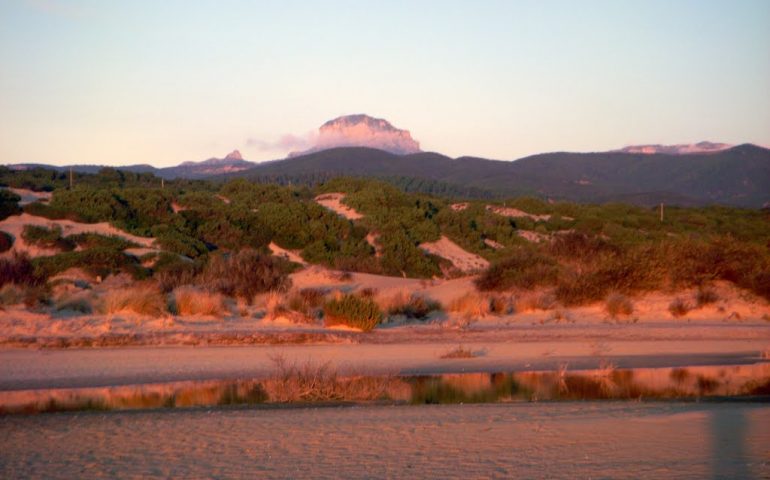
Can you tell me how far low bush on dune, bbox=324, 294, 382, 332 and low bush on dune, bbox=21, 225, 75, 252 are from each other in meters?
17.5

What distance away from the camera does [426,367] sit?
1568cm

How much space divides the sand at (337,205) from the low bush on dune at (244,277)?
20894 millimetres

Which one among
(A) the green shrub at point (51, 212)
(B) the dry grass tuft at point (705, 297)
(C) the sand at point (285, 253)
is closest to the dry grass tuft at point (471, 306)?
→ (B) the dry grass tuft at point (705, 297)

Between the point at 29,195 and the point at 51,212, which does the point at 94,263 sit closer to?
the point at 51,212

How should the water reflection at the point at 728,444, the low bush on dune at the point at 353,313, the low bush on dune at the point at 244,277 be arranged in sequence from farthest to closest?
the low bush on dune at the point at 244,277
the low bush on dune at the point at 353,313
the water reflection at the point at 728,444

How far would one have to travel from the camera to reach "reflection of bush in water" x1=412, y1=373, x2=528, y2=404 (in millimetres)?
12617

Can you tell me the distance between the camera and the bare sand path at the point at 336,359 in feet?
47.6

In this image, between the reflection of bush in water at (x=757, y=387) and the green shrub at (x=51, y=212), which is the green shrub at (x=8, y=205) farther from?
the reflection of bush in water at (x=757, y=387)

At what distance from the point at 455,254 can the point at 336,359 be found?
30.2 m

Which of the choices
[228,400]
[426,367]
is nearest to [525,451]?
[228,400]

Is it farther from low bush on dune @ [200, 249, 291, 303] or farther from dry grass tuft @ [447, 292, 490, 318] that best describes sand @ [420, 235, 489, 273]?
dry grass tuft @ [447, 292, 490, 318]

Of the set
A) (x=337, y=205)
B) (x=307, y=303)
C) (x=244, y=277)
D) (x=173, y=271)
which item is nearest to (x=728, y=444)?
(x=307, y=303)

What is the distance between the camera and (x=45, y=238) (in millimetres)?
34906

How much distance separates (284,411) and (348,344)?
7029 mm
